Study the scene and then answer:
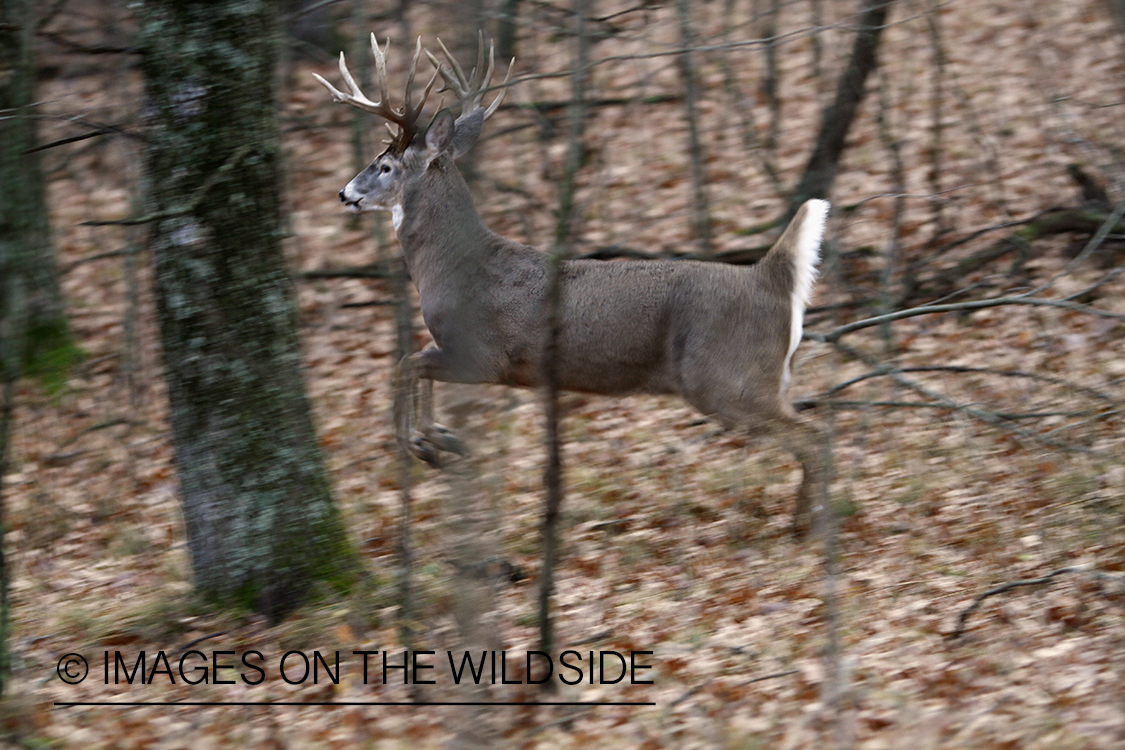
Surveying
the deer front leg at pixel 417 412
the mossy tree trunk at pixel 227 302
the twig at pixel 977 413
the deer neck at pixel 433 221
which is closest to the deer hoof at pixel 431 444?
the deer front leg at pixel 417 412

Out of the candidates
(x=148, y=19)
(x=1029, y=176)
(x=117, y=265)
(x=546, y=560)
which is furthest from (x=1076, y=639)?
(x=117, y=265)

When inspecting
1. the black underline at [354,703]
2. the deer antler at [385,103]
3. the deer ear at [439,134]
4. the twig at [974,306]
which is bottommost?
the black underline at [354,703]

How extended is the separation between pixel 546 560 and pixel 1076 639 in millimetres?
2272

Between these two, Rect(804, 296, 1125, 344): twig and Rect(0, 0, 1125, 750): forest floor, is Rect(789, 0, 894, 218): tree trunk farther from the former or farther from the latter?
Rect(804, 296, 1125, 344): twig

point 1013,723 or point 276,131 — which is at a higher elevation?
point 276,131

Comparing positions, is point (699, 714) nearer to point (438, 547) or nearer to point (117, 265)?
point (438, 547)

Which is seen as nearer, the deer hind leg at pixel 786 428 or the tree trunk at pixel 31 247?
the deer hind leg at pixel 786 428

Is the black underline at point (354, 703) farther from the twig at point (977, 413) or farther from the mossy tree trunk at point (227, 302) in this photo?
the twig at point (977, 413)

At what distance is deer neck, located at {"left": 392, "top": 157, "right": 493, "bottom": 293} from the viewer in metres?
7.47

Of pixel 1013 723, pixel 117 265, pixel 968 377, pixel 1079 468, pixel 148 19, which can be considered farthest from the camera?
pixel 117 265

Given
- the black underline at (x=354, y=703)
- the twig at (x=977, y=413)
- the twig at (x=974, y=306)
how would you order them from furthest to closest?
the twig at (x=974, y=306), the twig at (x=977, y=413), the black underline at (x=354, y=703)

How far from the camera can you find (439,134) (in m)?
7.48

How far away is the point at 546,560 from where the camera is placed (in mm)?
4531

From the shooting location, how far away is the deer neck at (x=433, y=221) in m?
7.47
